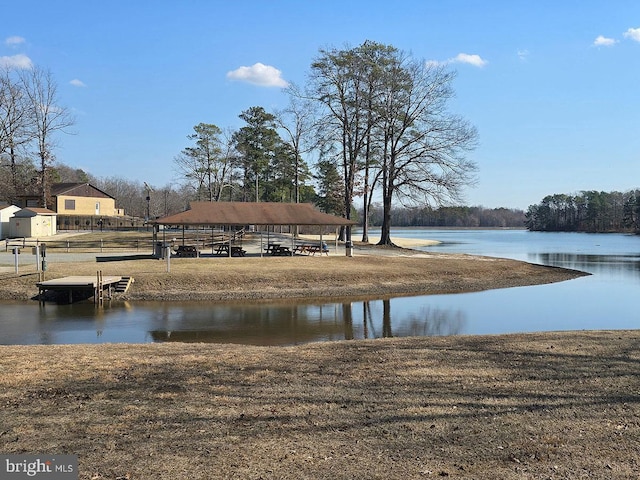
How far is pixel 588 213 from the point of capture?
125500 millimetres

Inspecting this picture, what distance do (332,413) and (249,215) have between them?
86.9 feet

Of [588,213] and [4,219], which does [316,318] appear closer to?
[4,219]

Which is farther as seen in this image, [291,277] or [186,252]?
[186,252]

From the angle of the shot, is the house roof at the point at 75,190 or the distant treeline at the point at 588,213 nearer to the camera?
the house roof at the point at 75,190

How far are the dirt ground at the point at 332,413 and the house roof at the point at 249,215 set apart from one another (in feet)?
68.4

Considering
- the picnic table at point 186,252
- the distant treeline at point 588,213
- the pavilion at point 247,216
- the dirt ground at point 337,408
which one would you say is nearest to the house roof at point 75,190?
the pavilion at point 247,216

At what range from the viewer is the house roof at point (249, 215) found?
29.8m

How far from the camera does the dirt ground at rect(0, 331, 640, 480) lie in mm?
4570

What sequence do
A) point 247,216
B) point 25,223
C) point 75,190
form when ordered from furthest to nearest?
point 75,190
point 25,223
point 247,216

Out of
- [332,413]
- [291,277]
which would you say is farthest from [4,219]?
[332,413]

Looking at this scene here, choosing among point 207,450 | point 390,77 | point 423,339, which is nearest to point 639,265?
point 390,77

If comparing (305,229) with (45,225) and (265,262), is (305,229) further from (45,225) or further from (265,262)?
(265,262)

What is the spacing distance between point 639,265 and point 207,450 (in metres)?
38.0

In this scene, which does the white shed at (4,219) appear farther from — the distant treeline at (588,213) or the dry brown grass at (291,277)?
the distant treeline at (588,213)
